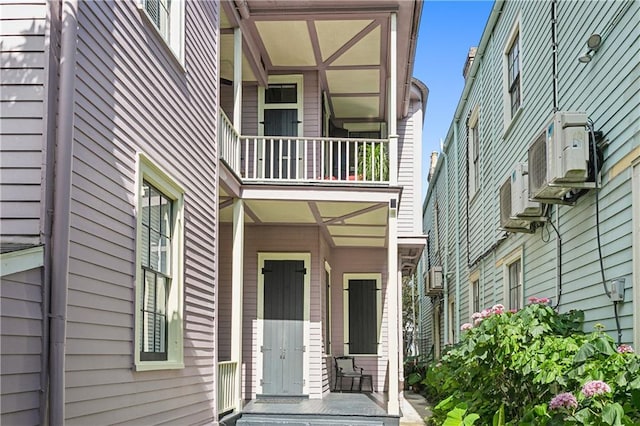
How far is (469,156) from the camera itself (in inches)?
603

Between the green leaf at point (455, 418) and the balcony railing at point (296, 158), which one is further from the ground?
the balcony railing at point (296, 158)

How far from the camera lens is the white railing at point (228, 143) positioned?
32.0 ft

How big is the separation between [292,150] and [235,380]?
4383mm

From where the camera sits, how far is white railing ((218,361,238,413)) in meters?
9.32

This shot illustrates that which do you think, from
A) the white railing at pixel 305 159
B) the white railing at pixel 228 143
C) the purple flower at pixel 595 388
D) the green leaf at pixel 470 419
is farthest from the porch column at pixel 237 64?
the purple flower at pixel 595 388

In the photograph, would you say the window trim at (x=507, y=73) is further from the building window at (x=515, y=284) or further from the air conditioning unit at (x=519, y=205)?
the building window at (x=515, y=284)

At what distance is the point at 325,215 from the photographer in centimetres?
1174

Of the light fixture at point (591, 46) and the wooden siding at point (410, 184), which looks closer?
the light fixture at point (591, 46)

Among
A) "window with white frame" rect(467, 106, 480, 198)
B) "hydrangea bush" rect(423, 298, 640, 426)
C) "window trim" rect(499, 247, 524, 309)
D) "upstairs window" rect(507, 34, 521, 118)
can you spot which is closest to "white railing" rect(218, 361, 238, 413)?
"hydrangea bush" rect(423, 298, 640, 426)

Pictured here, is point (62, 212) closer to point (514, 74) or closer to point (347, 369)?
point (514, 74)

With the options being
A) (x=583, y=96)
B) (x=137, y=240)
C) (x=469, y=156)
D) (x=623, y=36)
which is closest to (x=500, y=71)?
(x=469, y=156)

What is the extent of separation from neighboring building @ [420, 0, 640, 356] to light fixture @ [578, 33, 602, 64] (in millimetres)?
13

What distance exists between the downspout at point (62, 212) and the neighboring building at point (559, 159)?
4162 mm

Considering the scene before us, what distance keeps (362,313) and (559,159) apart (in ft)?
28.8
